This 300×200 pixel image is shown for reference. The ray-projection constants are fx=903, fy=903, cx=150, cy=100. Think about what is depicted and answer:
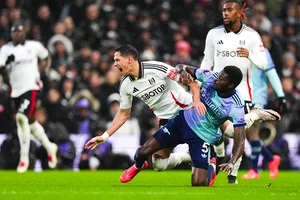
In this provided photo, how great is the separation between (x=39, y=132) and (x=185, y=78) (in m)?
5.51

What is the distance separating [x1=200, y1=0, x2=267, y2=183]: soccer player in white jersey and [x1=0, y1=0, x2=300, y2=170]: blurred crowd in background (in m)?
3.61

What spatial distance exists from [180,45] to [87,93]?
8.13 feet

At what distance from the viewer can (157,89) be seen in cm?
1184

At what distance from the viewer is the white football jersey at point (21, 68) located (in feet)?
51.8

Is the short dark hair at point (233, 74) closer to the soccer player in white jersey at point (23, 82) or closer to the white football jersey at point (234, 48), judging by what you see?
the white football jersey at point (234, 48)

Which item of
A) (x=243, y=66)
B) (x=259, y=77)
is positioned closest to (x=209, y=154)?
(x=243, y=66)

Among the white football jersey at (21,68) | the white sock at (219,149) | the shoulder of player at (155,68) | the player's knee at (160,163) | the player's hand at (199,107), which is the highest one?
the white football jersey at (21,68)

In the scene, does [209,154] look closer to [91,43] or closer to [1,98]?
[1,98]

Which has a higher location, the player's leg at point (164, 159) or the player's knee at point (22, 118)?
the player's knee at point (22, 118)

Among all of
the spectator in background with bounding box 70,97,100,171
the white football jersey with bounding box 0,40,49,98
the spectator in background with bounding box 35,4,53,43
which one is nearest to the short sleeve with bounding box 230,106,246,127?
the white football jersey with bounding box 0,40,49,98

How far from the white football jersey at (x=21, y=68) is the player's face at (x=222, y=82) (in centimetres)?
555

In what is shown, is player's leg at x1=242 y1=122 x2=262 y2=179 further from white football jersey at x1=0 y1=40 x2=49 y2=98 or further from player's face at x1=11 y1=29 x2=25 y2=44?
player's face at x1=11 y1=29 x2=25 y2=44

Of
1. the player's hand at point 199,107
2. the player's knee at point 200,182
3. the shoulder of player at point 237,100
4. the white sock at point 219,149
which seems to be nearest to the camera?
the player's hand at point 199,107

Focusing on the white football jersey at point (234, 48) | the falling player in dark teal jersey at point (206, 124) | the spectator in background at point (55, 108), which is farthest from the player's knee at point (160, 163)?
the spectator in background at point (55, 108)
